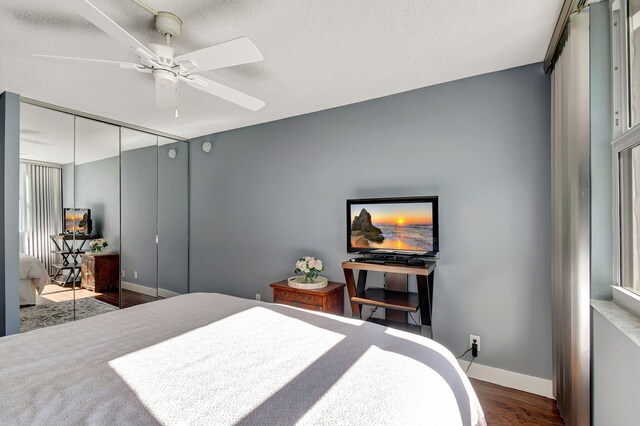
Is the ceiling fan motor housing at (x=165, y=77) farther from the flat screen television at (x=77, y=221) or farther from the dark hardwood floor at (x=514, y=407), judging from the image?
the dark hardwood floor at (x=514, y=407)

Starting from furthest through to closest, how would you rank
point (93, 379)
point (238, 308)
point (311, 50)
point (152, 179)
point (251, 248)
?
point (152, 179) → point (251, 248) → point (311, 50) → point (238, 308) → point (93, 379)

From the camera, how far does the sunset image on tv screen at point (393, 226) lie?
2.51 metres

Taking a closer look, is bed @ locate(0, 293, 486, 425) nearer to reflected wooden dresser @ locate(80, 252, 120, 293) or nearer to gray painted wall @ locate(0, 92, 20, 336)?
gray painted wall @ locate(0, 92, 20, 336)

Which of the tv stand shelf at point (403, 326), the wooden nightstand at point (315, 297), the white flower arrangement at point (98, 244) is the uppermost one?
the white flower arrangement at point (98, 244)

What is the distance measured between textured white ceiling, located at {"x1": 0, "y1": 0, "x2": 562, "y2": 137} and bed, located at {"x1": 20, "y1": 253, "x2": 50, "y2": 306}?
1599 millimetres

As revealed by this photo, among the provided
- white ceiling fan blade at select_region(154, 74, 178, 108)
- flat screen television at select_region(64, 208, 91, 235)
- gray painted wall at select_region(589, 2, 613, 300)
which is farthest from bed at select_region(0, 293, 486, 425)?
flat screen television at select_region(64, 208, 91, 235)

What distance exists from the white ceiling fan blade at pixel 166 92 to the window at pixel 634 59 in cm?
240

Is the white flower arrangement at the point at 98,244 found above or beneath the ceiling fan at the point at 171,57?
beneath

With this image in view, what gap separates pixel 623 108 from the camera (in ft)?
4.85

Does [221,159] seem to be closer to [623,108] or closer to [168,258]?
[168,258]

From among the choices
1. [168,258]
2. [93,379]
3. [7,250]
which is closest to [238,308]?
[93,379]

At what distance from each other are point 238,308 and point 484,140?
7.50 feet

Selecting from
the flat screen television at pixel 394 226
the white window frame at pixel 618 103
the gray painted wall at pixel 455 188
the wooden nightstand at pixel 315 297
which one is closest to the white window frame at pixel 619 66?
the white window frame at pixel 618 103

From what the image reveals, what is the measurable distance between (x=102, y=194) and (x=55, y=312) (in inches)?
52.1
